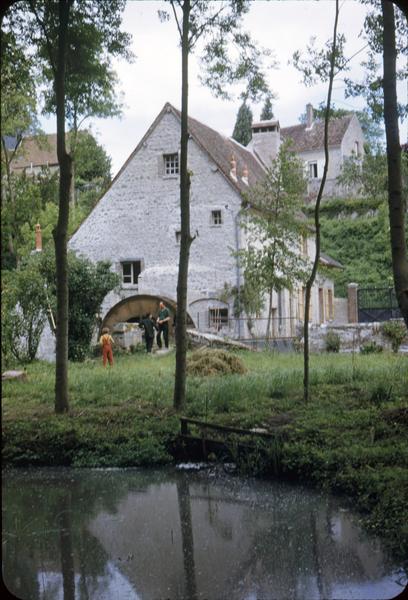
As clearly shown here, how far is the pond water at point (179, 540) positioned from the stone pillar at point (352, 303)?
1295 cm

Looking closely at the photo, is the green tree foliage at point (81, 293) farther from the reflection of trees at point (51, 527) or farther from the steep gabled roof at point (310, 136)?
the steep gabled roof at point (310, 136)

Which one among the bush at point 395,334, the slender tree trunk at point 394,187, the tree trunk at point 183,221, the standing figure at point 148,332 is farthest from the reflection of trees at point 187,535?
the bush at point 395,334

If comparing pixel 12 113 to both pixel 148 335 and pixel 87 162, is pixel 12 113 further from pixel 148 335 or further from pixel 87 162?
pixel 148 335

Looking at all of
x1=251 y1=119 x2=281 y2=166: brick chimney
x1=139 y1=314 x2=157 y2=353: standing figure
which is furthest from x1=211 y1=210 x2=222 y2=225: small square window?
x1=139 y1=314 x2=157 y2=353: standing figure

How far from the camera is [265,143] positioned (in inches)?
610

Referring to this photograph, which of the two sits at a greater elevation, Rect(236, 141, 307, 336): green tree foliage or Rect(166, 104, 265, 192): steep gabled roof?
Rect(166, 104, 265, 192): steep gabled roof

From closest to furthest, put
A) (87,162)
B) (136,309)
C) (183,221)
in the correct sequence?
(87,162), (183,221), (136,309)

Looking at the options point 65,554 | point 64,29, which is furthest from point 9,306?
point 65,554

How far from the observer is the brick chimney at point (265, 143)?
1412 centimetres

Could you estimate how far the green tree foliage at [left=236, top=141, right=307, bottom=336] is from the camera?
1226 cm

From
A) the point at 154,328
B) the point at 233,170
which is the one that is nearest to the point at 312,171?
the point at 233,170

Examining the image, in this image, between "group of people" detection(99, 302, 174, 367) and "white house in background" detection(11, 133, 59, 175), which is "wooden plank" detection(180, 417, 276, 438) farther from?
"white house in background" detection(11, 133, 59, 175)

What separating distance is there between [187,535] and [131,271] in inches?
413

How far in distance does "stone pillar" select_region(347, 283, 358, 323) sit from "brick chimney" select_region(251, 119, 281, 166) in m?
4.62
